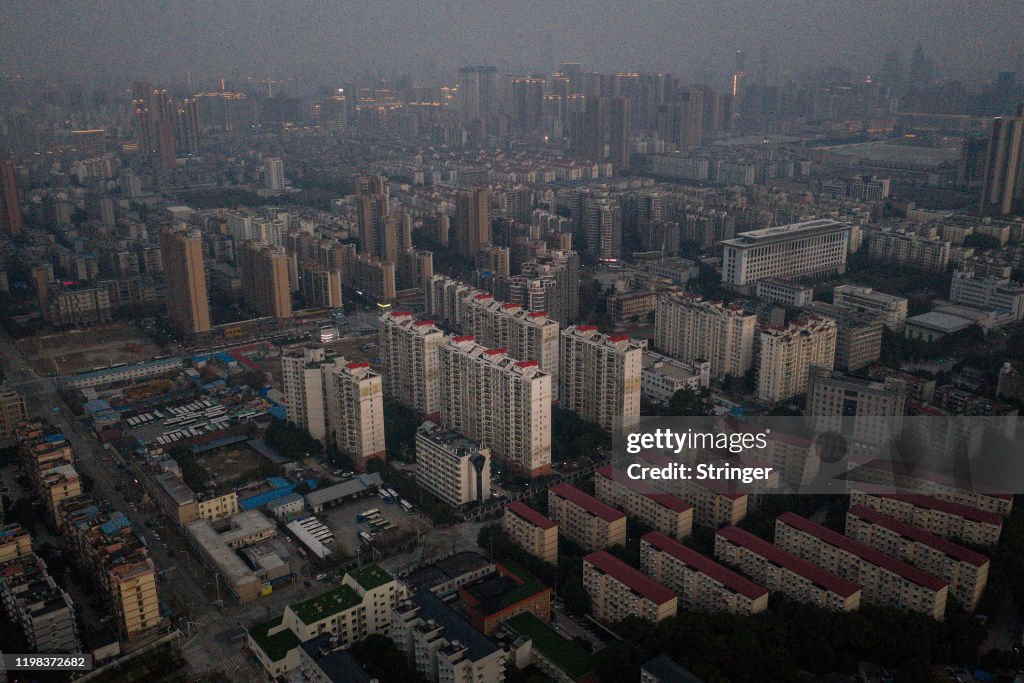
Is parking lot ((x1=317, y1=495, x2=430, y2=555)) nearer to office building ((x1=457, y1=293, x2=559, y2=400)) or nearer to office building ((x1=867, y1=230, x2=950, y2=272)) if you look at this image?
office building ((x1=457, y1=293, x2=559, y2=400))

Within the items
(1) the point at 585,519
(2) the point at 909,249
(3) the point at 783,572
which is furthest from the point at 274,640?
(2) the point at 909,249

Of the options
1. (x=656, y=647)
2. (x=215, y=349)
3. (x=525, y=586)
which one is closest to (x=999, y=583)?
(x=656, y=647)

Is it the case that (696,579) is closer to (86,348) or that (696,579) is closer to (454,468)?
(454,468)

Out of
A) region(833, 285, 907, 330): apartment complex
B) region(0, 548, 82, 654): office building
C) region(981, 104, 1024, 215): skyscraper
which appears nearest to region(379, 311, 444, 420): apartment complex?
region(0, 548, 82, 654): office building

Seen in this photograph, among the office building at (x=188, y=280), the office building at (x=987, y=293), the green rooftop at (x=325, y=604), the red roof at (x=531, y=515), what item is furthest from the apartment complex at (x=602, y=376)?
the office building at (x=987, y=293)

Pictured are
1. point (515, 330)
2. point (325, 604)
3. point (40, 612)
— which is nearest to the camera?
point (40, 612)
